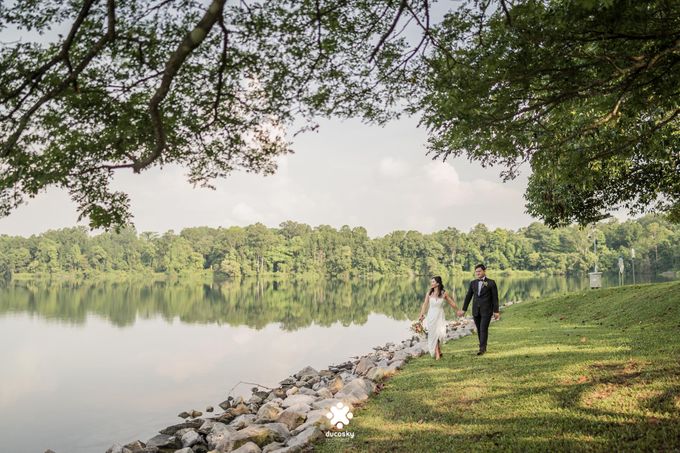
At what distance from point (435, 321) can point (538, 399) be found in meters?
4.20

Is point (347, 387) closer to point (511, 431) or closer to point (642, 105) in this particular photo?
point (511, 431)

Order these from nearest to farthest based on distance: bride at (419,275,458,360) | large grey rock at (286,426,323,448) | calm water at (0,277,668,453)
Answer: large grey rock at (286,426,323,448), bride at (419,275,458,360), calm water at (0,277,668,453)

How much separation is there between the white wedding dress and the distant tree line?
348ft

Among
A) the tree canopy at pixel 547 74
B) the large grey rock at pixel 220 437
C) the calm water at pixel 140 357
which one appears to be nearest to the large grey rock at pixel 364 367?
the large grey rock at pixel 220 437

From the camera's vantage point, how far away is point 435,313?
36.7 feet

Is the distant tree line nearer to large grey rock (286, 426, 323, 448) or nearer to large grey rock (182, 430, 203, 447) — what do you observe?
large grey rock (182, 430, 203, 447)

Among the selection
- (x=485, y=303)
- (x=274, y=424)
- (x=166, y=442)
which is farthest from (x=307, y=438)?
(x=485, y=303)

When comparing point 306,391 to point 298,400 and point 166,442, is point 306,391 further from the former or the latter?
point 166,442

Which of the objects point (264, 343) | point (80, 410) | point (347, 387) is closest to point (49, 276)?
point (264, 343)

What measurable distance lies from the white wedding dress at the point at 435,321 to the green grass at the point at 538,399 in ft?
1.60

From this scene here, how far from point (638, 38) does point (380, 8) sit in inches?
134

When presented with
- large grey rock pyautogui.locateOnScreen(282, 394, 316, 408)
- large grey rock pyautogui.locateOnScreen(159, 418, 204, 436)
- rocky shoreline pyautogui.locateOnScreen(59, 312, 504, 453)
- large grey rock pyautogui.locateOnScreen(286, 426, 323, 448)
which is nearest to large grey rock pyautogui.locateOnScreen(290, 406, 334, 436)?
rocky shoreline pyautogui.locateOnScreen(59, 312, 504, 453)

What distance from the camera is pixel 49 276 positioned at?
365 ft

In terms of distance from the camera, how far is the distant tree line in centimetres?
11575
